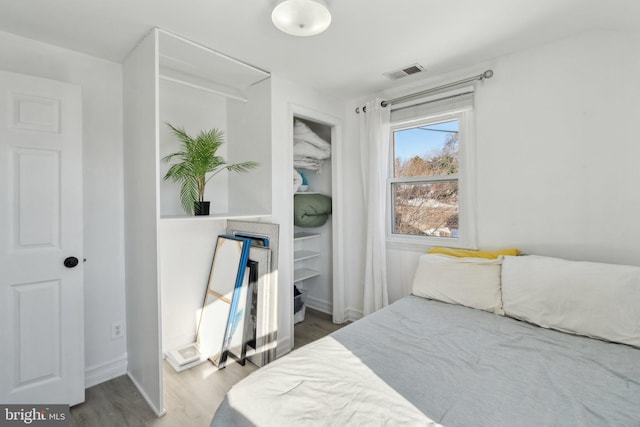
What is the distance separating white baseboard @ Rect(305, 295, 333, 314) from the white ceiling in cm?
248

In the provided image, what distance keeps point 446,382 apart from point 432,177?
1817mm

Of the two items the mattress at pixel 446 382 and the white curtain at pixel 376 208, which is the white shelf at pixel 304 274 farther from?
the mattress at pixel 446 382

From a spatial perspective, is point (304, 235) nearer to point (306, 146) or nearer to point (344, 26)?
point (306, 146)

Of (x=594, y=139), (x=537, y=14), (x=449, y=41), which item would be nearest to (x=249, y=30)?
(x=449, y=41)

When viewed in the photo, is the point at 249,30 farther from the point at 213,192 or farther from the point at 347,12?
the point at 213,192

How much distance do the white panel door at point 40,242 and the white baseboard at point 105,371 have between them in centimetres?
22

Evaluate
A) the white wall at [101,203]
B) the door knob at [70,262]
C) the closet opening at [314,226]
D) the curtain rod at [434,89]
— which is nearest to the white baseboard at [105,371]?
the white wall at [101,203]

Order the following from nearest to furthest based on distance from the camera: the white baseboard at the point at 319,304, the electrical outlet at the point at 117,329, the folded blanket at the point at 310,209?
the electrical outlet at the point at 117,329 < the folded blanket at the point at 310,209 < the white baseboard at the point at 319,304

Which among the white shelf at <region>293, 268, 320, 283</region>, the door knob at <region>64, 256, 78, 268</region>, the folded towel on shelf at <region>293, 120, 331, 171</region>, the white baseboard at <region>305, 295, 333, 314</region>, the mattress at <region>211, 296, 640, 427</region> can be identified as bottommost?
the white baseboard at <region>305, 295, 333, 314</region>

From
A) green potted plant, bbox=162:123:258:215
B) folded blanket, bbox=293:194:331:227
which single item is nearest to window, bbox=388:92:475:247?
folded blanket, bbox=293:194:331:227

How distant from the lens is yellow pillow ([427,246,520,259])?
215 cm

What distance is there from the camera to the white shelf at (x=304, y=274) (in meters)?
3.28

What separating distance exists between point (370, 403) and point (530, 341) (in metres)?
1.03

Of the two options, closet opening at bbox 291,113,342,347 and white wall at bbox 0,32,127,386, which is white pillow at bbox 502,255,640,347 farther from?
white wall at bbox 0,32,127,386
